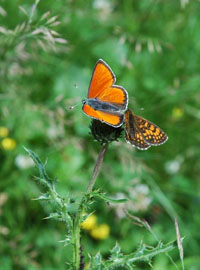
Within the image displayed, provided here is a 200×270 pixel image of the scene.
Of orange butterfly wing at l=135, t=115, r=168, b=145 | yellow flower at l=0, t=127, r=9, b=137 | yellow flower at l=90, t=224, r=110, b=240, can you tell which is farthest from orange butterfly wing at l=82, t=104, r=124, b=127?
yellow flower at l=0, t=127, r=9, b=137

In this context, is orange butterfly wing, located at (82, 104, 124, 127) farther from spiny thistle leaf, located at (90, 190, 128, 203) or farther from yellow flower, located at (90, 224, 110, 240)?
yellow flower, located at (90, 224, 110, 240)

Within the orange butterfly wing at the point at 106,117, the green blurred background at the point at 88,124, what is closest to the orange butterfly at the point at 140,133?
the orange butterfly wing at the point at 106,117

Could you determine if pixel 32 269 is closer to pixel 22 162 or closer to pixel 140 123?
pixel 22 162

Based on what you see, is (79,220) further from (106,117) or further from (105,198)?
(106,117)

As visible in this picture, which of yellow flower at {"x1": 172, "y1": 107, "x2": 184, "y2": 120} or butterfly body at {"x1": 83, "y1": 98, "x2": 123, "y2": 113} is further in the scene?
yellow flower at {"x1": 172, "y1": 107, "x2": 184, "y2": 120}

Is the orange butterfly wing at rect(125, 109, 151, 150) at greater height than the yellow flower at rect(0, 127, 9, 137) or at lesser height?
greater

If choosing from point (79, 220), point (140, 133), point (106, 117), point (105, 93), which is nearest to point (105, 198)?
point (79, 220)
